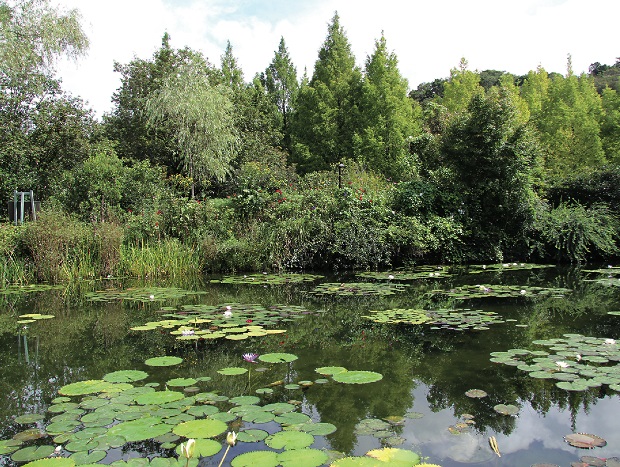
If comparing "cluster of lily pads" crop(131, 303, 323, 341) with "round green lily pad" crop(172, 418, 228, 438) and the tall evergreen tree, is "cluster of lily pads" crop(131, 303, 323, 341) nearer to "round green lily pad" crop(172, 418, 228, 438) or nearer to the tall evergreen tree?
"round green lily pad" crop(172, 418, 228, 438)

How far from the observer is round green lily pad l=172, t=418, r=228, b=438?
2225mm

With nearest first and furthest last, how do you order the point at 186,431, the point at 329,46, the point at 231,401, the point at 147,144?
1. the point at 186,431
2. the point at 231,401
3. the point at 147,144
4. the point at 329,46

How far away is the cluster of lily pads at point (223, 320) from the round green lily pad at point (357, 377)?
4.04ft

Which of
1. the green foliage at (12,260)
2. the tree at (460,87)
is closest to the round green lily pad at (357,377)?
the green foliage at (12,260)

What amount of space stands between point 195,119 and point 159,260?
9.28m

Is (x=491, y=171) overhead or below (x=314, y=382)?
overhead

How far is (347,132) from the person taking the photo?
23.0 metres

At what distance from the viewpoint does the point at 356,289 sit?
703 cm

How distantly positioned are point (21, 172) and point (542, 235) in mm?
14887

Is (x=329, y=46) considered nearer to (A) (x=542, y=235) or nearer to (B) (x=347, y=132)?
(B) (x=347, y=132)

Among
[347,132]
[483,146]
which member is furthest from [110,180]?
[347,132]

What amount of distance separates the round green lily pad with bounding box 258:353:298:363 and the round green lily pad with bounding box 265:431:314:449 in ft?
3.83

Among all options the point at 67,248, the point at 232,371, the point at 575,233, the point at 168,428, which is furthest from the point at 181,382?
the point at 575,233

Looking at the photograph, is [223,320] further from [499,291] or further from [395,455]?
[499,291]
